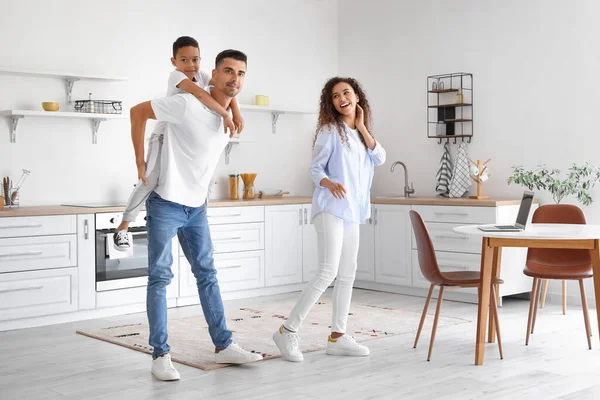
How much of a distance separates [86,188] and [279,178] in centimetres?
192

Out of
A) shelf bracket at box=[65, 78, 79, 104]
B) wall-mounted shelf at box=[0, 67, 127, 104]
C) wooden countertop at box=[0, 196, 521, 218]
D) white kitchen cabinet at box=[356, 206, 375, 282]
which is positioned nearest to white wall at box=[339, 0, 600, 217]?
wooden countertop at box=[0, 196, 521, 218]

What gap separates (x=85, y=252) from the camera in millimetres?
5207

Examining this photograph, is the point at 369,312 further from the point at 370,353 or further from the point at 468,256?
the point at 370,353

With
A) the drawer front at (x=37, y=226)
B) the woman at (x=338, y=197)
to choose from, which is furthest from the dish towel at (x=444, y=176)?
the drawer front at (x=37, y=226)

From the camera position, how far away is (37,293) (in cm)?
502

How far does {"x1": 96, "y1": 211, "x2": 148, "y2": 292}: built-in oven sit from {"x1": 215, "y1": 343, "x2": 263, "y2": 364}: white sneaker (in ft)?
5.17

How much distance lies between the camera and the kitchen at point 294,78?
5.61 meters

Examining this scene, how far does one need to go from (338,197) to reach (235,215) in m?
2.32

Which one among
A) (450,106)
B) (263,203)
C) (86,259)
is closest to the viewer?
(86,259)

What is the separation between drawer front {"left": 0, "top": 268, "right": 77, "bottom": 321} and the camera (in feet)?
16.1

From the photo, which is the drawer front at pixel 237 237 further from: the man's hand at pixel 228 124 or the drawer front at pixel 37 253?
the man's hand at pixel 228 124

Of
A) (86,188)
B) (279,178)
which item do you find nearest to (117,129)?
(86,188)

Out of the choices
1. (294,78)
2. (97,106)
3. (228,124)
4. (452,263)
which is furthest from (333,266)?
(294,78)

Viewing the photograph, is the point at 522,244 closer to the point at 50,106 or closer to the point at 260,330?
the point at 260,330
